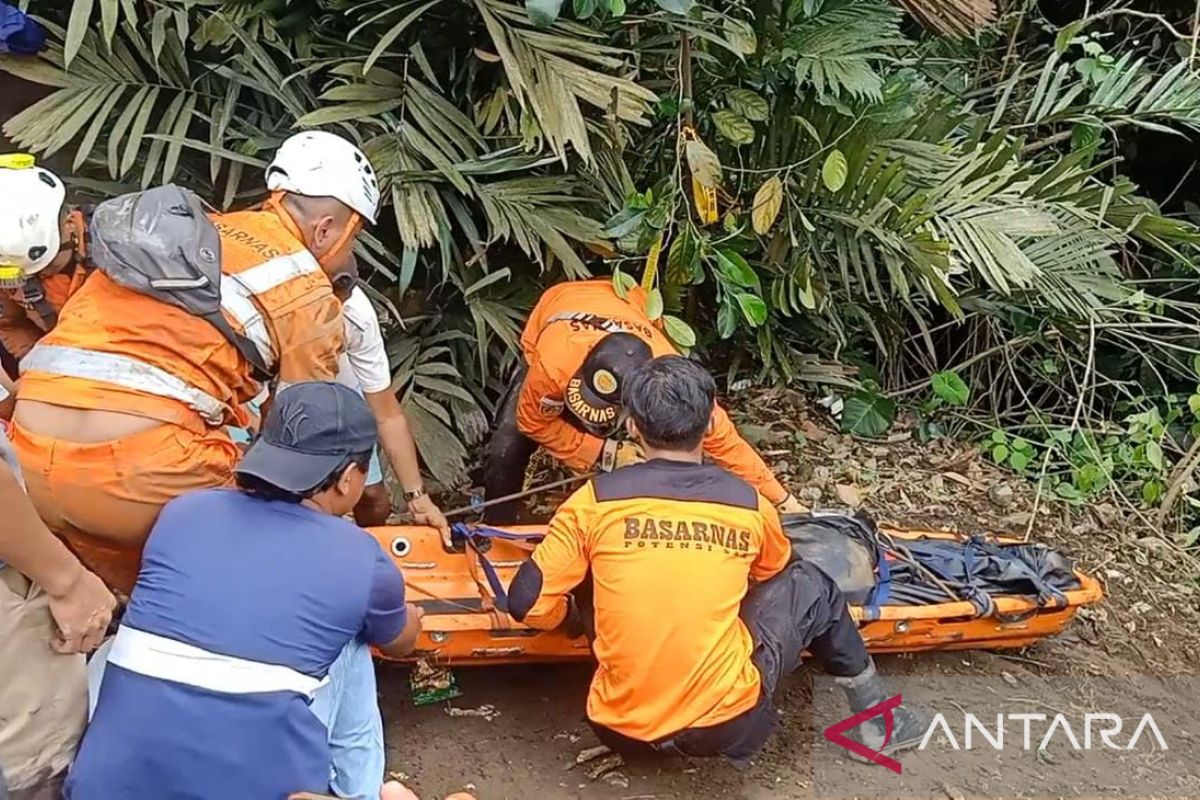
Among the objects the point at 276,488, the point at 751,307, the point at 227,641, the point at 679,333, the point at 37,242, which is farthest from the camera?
the point at 751,307

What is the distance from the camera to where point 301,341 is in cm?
270

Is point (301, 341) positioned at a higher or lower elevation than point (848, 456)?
higher

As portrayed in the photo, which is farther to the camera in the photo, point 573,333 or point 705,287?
point 705,287

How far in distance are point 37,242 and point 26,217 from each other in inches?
2.5

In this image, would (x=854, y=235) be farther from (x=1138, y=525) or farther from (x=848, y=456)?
(x=1138, y=525)

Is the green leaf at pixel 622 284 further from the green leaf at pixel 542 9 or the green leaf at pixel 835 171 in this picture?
the green leaf at pixel 542 9

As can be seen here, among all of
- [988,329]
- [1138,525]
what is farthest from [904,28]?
[1138,525]

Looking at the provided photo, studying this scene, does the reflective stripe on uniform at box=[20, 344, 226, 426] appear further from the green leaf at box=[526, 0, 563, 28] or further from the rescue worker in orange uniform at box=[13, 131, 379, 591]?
the green leaf at box=[526, 0, 563, 28]

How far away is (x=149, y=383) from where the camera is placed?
2.53 m

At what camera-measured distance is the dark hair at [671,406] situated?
2.77 metres

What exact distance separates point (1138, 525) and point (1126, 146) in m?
2.32

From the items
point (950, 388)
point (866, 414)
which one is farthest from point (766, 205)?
point (950, 388)

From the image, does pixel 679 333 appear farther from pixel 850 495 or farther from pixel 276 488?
pixel 276 488

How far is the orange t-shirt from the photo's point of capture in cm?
271
